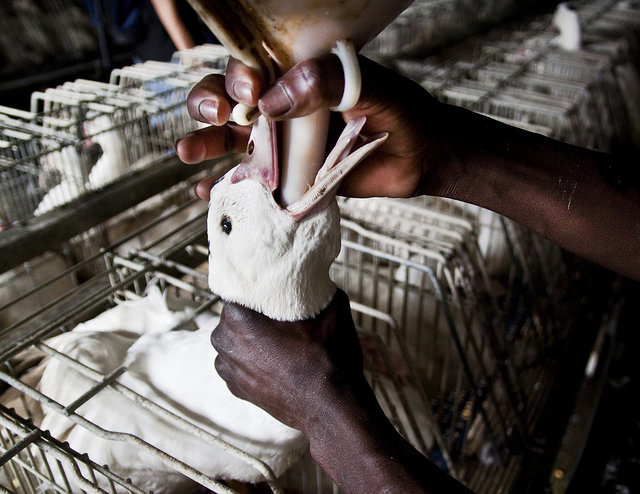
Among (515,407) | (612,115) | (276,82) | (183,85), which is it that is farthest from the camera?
(612,115)

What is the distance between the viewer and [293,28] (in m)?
0.41

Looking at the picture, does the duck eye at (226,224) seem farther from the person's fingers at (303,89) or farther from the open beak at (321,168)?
the person's fingers at (303,89)

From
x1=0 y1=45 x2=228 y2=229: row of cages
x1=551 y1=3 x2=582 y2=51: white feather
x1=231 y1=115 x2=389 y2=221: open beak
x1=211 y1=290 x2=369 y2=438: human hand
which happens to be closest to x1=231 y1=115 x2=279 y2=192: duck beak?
Result: x1=231 y1=115 x2=389 y2=221: open beak

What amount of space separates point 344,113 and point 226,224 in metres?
0.15

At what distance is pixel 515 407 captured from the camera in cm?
113

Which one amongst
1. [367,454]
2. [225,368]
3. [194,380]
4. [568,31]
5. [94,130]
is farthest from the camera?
[568,31]

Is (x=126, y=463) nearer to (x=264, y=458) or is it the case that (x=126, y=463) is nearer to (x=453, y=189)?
(x=264, y=458)

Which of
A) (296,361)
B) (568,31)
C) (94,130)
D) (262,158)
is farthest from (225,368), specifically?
(568,31)

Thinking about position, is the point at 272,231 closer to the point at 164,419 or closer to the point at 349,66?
the point at 349,66

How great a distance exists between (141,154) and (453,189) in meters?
1.54

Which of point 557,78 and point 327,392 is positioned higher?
point 327,392

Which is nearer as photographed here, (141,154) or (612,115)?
(141,154)

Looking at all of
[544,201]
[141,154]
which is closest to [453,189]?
[544,201]

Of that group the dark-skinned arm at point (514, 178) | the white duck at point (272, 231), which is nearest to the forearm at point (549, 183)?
the dark-skinned arm at point (514, 178)
